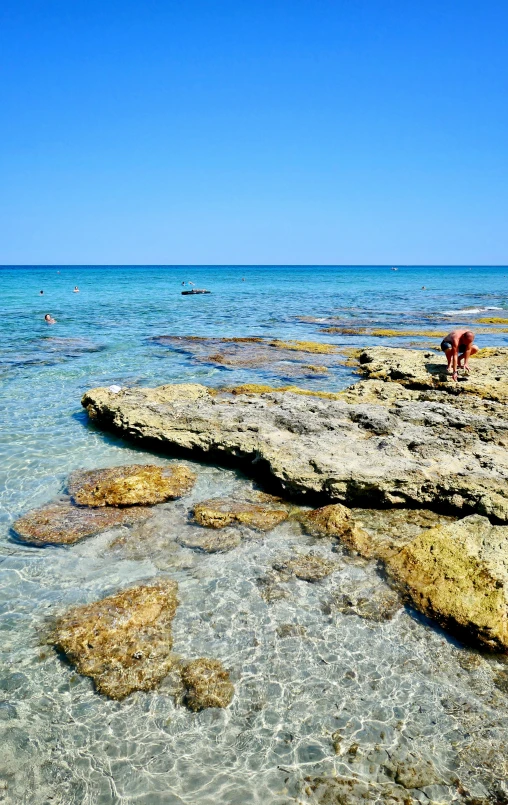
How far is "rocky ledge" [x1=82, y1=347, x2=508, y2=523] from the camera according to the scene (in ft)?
23.6

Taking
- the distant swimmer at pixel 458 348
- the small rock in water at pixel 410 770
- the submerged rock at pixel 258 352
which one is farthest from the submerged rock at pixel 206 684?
the submerged rock at pixel 258 352

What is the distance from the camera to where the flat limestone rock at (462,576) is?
16.1ft

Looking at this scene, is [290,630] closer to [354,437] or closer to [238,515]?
[238,515]

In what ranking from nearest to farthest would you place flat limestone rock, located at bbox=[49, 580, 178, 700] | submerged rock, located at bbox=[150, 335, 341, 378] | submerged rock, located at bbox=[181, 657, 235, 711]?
submerged rock, located at bbox=[181, 657, 235, 711] < flat limestone rock, located at bbox=[49, 580, 178, 700] < submerged rock, located at bbox=[150, 335, 341, 378]

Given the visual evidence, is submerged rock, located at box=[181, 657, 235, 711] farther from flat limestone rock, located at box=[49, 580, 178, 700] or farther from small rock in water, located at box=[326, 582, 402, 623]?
small rock in water, located at box=[326, 582, 402, 623]

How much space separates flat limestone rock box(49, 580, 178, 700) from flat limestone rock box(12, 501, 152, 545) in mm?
1556

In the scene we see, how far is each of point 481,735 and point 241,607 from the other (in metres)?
2.49

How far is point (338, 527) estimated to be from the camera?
22.0 feet

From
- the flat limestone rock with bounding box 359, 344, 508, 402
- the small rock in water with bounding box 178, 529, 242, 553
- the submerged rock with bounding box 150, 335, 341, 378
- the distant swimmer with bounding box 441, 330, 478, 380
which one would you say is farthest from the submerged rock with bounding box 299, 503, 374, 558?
the submerged rock with bounding box 150, 335, 341, 378

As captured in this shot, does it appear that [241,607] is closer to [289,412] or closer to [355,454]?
[355,454]

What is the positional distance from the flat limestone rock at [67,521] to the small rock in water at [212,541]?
90cm

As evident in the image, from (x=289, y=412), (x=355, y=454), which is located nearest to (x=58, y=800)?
(x=355, y=454)

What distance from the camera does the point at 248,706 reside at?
4.25 metres

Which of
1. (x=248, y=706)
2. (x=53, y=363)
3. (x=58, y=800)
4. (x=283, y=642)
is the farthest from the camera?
(x=53, y=363)
